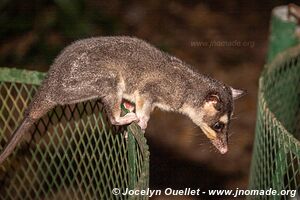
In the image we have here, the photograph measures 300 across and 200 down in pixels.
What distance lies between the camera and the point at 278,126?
3320 millimetres

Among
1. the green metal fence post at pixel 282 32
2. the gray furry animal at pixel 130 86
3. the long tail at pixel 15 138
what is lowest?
the long tail at pixel 15 138

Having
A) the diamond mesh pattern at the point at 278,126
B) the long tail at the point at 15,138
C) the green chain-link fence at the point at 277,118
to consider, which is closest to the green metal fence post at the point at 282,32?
the green chain-link fence at the point at 277,118

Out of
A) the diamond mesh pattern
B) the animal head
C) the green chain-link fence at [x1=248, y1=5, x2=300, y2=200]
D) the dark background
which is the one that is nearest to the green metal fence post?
the green chain-link fence at [x1=248, y1=5, x2=300, y2=200]

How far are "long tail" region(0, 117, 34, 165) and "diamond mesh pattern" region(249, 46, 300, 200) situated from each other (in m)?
1.40

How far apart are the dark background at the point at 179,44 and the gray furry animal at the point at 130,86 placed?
0.84m

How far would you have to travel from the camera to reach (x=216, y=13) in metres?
9.64

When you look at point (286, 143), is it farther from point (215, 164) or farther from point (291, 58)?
point (215, 164)

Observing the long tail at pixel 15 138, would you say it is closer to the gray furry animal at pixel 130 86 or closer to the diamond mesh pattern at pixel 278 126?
the gray furry animal at pixel 130 86

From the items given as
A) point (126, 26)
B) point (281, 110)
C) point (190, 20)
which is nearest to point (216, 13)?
point (190, 20)

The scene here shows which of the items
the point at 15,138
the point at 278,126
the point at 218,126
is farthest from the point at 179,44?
the point at 278,126

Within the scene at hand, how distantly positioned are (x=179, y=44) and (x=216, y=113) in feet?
15.0

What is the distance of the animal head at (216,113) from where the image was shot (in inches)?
166

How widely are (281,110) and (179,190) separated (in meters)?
1.70

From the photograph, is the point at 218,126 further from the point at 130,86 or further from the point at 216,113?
the point at 130,86
